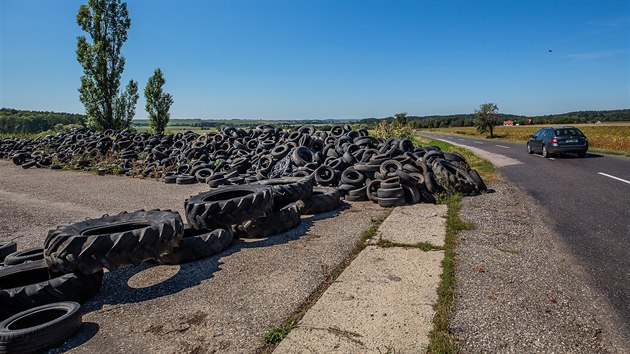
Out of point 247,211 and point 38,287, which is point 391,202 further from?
point 38,287

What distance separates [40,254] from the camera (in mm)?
4738

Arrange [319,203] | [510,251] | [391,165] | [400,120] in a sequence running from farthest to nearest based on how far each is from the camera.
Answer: [400,120] → [391,165] → [319,203] → [510,251]

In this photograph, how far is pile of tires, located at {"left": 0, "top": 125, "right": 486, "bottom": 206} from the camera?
9211mm

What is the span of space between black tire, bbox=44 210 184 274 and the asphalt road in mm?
4728

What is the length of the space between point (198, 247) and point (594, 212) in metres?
7.29

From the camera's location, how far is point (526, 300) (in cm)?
373

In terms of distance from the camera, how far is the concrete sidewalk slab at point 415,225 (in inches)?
229

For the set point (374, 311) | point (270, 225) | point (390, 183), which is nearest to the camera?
point (374, 311)

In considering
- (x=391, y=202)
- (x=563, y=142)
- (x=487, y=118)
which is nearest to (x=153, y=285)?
(x=391, y=202)

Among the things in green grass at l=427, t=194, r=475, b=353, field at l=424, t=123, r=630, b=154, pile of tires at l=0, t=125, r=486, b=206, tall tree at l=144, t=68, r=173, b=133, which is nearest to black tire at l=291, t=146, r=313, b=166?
pile of tires at l=0, t=125, r=486, b=206

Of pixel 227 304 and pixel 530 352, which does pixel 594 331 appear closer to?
pixel 530 352

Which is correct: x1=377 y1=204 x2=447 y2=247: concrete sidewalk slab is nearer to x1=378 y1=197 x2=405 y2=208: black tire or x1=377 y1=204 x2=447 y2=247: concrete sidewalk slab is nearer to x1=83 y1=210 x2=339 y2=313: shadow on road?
x1=378 y1=197 x2=405 y2=208: black tire

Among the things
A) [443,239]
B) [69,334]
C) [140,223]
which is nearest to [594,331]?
[443,239]

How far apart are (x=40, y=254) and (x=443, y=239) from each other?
5555mm
